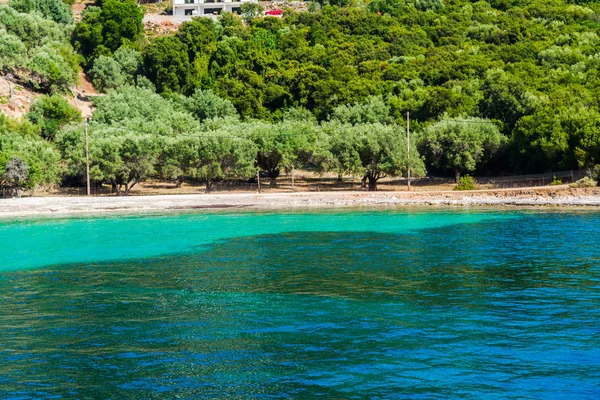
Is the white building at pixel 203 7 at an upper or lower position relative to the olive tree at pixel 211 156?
upper

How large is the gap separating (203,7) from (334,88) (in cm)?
5892

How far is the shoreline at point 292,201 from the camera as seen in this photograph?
54844 millimetres

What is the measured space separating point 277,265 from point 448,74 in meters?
58.1

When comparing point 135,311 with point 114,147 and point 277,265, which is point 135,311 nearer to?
point 277,265

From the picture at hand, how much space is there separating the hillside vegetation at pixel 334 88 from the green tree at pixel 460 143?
15 cm

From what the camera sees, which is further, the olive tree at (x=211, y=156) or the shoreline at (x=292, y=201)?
the olive tree at (x=211, y=156)

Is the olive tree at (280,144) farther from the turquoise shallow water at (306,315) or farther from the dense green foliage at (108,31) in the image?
the dense green foliage at (108,31)

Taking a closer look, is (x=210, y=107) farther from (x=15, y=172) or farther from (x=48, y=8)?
(x=48, y=8)

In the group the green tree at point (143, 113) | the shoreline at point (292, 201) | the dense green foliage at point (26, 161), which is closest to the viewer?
the shoreline at point (292, 201)

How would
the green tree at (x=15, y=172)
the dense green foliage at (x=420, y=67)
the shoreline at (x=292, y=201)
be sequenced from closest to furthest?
the shoreline at (x=292, y=201), the green tree at (x=15, y=172), the dense green foliage at (x=420, y=67)

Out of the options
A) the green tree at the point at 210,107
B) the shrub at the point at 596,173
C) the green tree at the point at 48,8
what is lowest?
the shrub at the point at 596,173

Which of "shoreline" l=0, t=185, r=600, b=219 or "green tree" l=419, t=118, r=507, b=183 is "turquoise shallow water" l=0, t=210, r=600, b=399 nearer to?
"shoreline" l=0, t=185, r=600, b=219

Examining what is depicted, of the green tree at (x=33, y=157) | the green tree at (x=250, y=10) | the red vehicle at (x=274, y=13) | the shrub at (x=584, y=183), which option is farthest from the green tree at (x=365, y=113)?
the red vehicle at (x=274, y=13)

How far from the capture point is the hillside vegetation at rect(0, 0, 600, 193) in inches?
2532
